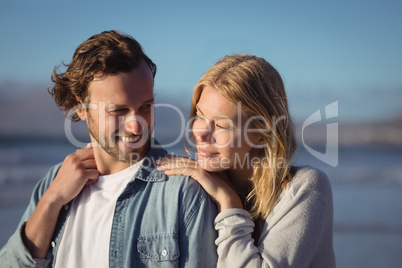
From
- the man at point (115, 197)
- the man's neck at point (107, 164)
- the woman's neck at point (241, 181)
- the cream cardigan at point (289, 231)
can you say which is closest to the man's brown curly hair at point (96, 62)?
the man at point (115, 197)

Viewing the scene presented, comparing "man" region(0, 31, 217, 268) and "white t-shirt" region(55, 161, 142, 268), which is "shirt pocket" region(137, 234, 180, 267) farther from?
"white t-shirt" region(55, 161, 142, 268)

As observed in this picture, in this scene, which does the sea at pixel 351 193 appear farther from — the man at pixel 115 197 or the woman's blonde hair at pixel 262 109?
the man at pixel 115 197

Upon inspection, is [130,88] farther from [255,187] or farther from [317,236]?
[317,236]

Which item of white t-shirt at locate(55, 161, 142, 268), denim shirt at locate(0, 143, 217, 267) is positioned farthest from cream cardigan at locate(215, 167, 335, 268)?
white t-shirt at locate(55, 161, 142, 268)

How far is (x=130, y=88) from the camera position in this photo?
2.50 meters

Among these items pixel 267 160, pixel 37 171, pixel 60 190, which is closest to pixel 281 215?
pixel 267 160

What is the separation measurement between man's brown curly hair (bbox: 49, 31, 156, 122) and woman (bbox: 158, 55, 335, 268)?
456mm

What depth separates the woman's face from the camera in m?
2.57

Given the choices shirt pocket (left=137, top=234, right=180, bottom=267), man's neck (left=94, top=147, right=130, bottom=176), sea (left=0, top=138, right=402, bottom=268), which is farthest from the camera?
sea (left=0, top=138, right=402, bottom=268)

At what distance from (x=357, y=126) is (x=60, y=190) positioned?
653 inches

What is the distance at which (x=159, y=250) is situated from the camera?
226 centimetres

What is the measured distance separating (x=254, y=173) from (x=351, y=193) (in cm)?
619

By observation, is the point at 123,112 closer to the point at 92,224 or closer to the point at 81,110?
the point at 81,110

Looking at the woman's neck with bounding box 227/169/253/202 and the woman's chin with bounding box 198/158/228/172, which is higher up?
the woman's chin with bounding box 198/158/228/172
